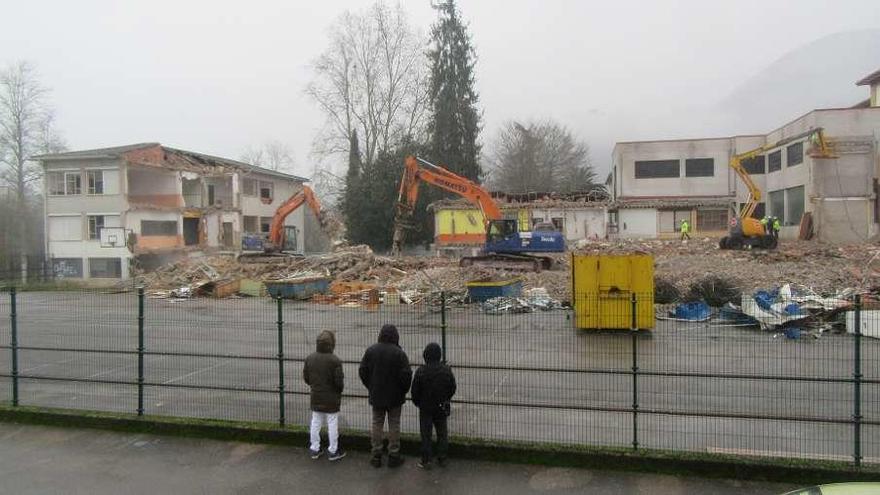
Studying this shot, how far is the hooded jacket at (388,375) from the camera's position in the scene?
708 cm

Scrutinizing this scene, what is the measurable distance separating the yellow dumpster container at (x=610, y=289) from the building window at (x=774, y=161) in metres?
40.4

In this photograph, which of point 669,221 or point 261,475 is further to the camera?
point 669,221

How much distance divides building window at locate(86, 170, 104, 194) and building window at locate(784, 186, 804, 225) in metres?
48.5

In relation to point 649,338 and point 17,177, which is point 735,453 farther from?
point 17,177

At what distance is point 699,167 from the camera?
56.9 metres

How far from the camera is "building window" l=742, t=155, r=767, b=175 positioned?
54.4m

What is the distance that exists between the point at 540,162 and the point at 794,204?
35.7m

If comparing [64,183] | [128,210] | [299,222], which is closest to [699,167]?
[299,222]

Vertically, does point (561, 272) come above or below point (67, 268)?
above

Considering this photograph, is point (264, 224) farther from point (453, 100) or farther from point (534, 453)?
point (534, 453)

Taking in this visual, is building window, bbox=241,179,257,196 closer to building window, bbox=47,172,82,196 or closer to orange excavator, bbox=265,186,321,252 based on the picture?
building window, bbox=47,172,82,196

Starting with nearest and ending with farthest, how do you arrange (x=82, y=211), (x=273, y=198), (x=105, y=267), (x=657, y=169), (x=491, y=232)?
(x=491, y=232)
(x=105, y=267)
(x=82, y=211)
(x=657, y=169)
(x=273, y=198)

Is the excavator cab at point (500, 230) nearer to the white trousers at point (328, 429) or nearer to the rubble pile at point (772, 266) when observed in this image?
the rubble pile at point (772, 266)

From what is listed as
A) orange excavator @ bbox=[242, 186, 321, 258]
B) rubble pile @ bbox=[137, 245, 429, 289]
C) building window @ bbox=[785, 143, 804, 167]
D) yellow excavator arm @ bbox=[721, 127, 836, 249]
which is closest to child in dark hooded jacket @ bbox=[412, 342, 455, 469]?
rubble pile @ bbox=[137, 245, 429, 289]
